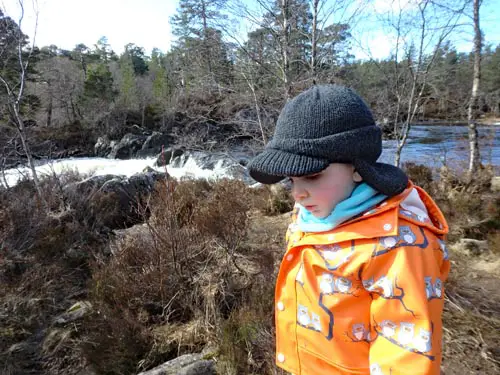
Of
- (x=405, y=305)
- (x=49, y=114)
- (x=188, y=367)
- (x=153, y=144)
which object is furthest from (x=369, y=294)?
(x=49, y=114)

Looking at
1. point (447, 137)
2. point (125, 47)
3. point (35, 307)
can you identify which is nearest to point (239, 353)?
point (35, 307)

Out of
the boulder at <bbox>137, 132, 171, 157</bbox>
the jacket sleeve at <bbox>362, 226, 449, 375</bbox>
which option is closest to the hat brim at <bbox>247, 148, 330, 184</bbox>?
the jacket sleeve at <bbox>362, 226, 449, 375</bbox>

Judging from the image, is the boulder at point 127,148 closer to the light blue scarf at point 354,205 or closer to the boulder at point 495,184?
the boulder at point 495,184

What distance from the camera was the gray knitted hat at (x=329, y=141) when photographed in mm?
843

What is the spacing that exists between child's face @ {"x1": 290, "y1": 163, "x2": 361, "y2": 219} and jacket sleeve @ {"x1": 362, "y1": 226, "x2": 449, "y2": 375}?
17cm

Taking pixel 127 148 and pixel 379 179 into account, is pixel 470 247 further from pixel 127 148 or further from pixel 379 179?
pixel 127 148

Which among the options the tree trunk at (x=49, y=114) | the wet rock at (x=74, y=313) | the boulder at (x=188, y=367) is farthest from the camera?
the tree trunk at (x=49, y=114)

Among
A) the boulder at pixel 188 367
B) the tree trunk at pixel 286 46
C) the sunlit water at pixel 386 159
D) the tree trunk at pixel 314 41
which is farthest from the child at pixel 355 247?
the sunlit water at pixel 386 159

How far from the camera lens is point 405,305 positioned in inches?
29.9

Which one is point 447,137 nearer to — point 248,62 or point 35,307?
point 248,62

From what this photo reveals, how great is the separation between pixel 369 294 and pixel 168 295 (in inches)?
96.3

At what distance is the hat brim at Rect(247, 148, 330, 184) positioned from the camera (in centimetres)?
84

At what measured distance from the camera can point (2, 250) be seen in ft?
12.0

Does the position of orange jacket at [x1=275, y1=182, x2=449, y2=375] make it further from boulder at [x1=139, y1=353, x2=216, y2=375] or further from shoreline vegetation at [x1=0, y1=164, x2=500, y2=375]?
boulder at [x1=139, y1=353, x2=216, y2=375]
